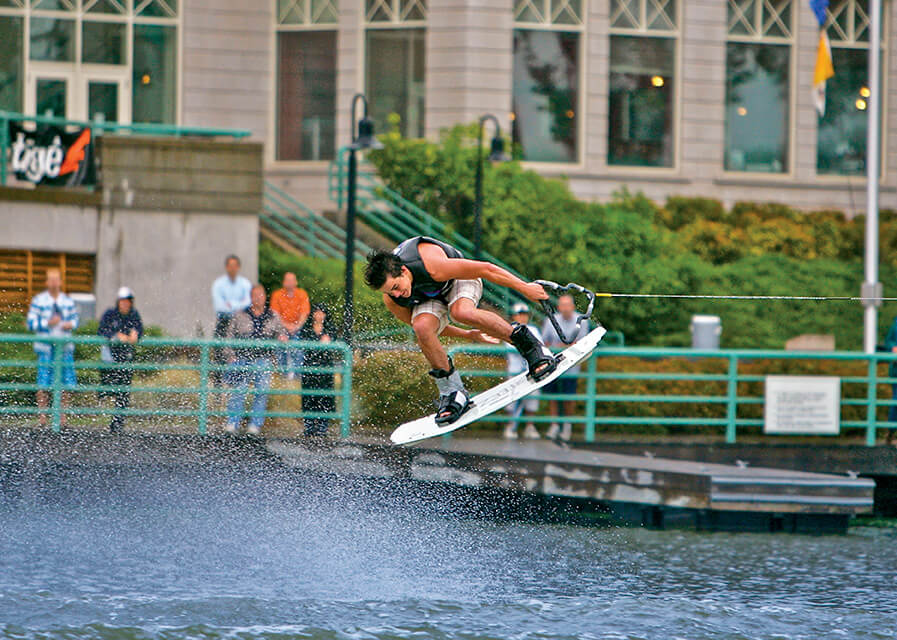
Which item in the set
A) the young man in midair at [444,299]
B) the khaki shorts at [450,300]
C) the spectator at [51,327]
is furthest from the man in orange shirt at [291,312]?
the khaki shorts at [450,300]

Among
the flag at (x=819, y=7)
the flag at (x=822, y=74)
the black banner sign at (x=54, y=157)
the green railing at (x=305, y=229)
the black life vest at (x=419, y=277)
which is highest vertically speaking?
the flag at (x=819, y=7)

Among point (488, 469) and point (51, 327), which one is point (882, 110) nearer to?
point (488, 469)

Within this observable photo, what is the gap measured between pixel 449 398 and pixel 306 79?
52.9 ft

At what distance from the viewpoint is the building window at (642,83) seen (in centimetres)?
2788

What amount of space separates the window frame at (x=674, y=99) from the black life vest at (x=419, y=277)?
15682 mm

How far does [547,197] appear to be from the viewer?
2447cm

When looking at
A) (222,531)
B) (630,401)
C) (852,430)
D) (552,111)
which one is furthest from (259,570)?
(552,111)

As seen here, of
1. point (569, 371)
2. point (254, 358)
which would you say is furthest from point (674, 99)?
point (254, 358)

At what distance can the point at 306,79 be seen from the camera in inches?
1097

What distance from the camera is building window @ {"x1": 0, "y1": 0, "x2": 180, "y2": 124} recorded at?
27.0m

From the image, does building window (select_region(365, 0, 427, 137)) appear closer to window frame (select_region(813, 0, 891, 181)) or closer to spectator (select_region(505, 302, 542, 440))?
window frame (select_region(813, 0, 891, 181))

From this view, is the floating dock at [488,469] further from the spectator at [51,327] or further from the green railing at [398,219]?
the green railing at [398,219]

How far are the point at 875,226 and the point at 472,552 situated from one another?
10.2 metres

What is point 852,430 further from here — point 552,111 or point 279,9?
point 279,9
